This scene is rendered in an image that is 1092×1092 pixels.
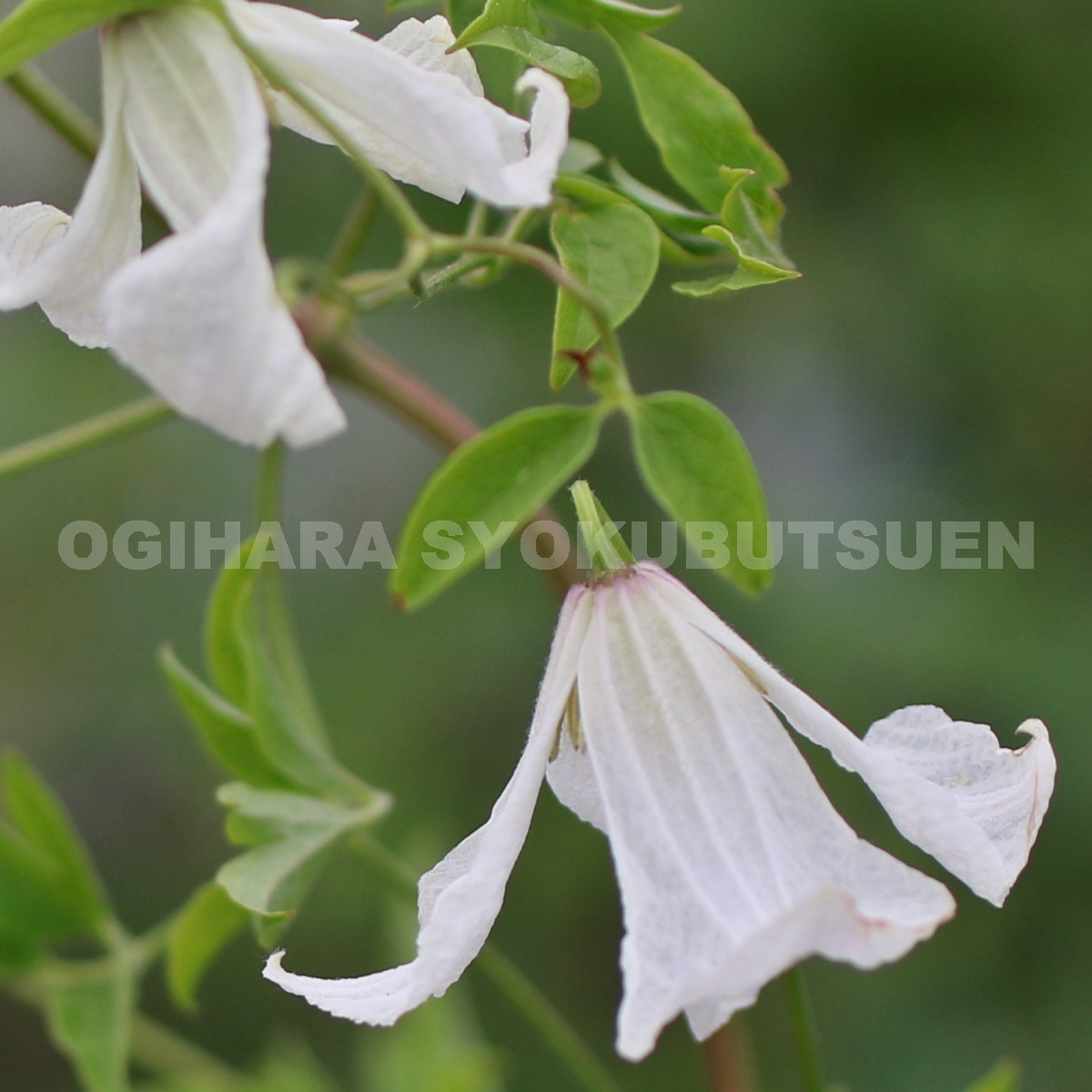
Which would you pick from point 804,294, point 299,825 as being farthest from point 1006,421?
point 299,825

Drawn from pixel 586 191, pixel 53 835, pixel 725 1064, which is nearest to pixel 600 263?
pixel 586 191

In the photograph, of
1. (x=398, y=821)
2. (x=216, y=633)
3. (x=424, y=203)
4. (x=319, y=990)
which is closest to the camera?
(x=319, y=990)

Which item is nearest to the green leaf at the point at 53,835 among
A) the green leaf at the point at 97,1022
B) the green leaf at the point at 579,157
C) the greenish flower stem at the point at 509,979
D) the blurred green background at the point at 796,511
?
the green leaf at the point at 97,1022

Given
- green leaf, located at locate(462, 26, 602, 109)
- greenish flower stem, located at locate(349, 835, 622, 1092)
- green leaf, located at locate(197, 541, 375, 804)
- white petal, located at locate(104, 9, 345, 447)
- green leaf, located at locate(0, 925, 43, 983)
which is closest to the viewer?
white petal, located at locate(104, 9, 345, 447)

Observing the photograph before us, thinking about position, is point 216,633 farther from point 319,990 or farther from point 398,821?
point 398,821

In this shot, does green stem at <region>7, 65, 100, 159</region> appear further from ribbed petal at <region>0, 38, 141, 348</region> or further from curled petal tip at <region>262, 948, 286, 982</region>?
curled petal tip at <region>262, 948, 286, 982</region>

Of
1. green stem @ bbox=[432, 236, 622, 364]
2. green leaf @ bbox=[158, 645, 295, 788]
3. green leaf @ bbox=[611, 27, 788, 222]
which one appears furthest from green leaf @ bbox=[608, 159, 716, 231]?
green leaf @ bbox=[158, 645, 295, 788]
